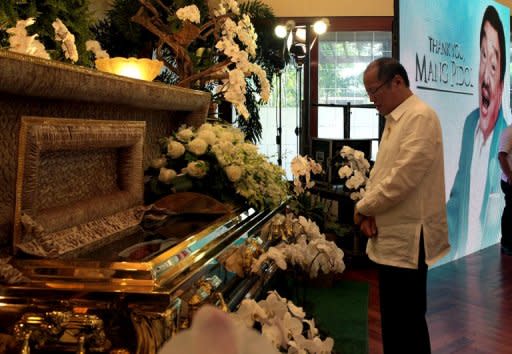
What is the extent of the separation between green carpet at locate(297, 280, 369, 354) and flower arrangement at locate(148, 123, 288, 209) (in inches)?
23.5

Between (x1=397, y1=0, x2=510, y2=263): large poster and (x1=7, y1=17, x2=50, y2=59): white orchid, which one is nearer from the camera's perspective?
(x1=7, y1=17, x2=50, y2=59): white orchid

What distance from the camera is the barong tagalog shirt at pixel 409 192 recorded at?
7.00 feet

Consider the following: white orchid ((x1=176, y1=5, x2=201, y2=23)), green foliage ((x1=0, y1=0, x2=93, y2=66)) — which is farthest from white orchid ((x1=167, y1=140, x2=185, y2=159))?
green foliage ((x1=0, y1=0, x2=93, y2=66))

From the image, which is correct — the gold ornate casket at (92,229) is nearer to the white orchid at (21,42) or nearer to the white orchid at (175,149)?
the white orchid at (175,149)

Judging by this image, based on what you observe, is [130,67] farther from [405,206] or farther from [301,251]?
[405,206]

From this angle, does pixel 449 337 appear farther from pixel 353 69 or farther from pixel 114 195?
pixel 353 69

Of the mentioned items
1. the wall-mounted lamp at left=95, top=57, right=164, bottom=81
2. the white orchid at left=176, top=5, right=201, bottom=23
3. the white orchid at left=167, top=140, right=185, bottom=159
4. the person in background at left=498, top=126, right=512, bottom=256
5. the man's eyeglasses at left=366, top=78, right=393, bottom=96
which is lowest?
the person in background at left=498, top=126, right=512, bottom=256

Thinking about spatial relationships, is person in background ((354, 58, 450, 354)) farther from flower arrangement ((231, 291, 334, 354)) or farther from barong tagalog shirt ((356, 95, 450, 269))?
flower arrangement ((231, 291, 334, 354))

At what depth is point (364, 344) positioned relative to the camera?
110 inches

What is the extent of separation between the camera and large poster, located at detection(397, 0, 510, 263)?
13.4ft

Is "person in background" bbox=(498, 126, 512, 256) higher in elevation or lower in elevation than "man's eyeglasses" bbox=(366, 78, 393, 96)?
lower

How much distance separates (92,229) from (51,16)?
2.34m

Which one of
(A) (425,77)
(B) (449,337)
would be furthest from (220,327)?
(A) (425,77)

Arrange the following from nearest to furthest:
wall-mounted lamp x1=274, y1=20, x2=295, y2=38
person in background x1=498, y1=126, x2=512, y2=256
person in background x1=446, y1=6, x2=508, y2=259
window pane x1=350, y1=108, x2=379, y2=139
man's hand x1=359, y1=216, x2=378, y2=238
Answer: man's hand x1=359, y1=216, x2=378, y2=238 → person in background x1=446, y1=6, x2=508, y2=259 → person in background x1=498, y1=126, x2=512, y2=256 → wall-mounted lamp x1=274, y1=20, x2=295, y2=38 → window pane x1=350, y1=108, x2=379, y2=139
